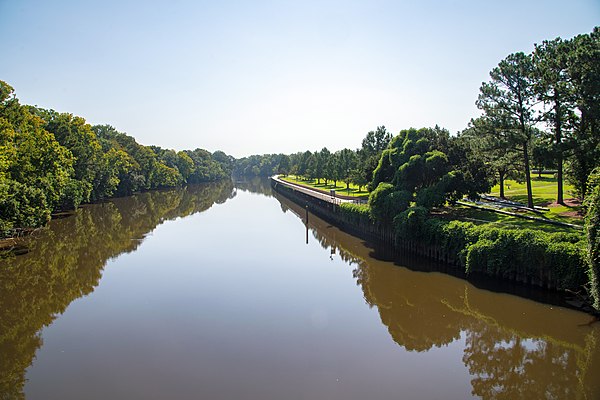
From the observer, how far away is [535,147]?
27578mm

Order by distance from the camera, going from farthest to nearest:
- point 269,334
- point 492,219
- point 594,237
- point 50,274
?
point 492,219
point 50,274
point 269,334
point 594,237

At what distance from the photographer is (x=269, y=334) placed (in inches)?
667

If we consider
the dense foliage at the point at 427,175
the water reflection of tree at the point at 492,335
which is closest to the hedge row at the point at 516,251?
the water reflection of tree at the point at 492,335

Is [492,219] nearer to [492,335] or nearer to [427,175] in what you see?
[427,175]

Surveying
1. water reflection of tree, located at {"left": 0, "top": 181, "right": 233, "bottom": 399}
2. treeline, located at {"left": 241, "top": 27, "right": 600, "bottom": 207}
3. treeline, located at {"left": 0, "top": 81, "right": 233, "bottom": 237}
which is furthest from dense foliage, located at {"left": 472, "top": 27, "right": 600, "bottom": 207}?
treeline, located at {"left": 0, "top": 81, "right": 233, "bottom": 237}

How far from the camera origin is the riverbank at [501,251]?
19297 mm

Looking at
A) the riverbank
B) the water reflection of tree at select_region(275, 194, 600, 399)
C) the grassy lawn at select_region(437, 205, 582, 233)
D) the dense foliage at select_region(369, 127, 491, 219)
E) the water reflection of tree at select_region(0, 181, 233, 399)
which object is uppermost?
the dense foliage at select_region(369, 127, 491, 219)

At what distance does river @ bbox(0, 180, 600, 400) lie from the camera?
13.1m

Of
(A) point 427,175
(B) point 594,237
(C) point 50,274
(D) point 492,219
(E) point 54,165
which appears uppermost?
(E) point 54,165

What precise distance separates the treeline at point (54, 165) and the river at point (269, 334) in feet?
15.3

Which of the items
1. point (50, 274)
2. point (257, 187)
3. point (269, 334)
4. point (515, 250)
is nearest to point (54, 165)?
point (50, 274)

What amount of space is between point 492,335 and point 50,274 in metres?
25.1

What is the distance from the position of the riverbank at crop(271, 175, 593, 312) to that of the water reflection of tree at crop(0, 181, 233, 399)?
21036 millimetres

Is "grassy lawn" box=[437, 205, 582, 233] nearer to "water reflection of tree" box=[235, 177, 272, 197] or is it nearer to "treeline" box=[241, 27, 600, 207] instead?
"treeline" box=[241, 27, 600, 207]
